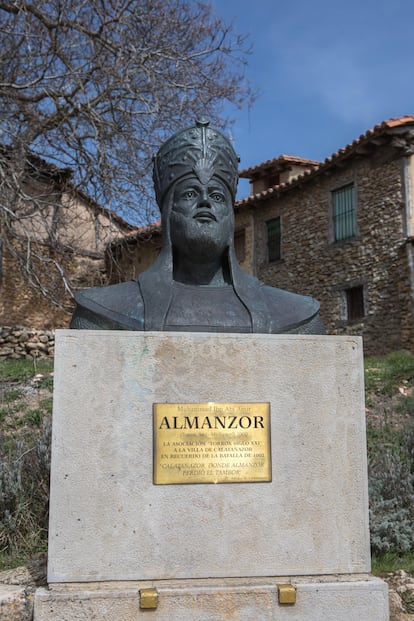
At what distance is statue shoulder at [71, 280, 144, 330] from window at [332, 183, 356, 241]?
1500cm

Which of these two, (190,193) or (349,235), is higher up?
(349,235)

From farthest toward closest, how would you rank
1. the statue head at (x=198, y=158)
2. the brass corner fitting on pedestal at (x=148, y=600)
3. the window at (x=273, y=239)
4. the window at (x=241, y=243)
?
1. the window at (x=241, y=243)
2. the window at (x=273, y=239)
3. the statue head at (x=198, y=158)
4. the brass corner fitting on pedestal at (x=148, y=600)

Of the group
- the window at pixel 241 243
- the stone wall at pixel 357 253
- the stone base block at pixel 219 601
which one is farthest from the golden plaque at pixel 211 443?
the window at pixel 241 243

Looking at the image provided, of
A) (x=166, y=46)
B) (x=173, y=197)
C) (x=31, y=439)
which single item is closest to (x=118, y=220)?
(x=166, y=46)

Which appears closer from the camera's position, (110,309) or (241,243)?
(110,309)

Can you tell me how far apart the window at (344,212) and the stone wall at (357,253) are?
0.18 m

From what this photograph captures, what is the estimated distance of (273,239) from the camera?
20.6 meters

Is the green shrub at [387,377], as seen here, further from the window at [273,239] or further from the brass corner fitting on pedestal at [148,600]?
the window at [273,239]

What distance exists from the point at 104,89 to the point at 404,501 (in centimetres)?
821

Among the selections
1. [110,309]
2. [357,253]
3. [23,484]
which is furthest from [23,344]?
[110,309]

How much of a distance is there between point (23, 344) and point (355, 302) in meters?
8.61

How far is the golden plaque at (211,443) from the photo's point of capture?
2879 millimetres

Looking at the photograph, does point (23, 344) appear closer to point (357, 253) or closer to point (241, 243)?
point (357, 253)

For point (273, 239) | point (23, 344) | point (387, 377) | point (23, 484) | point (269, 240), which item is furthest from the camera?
point (269, 240)
